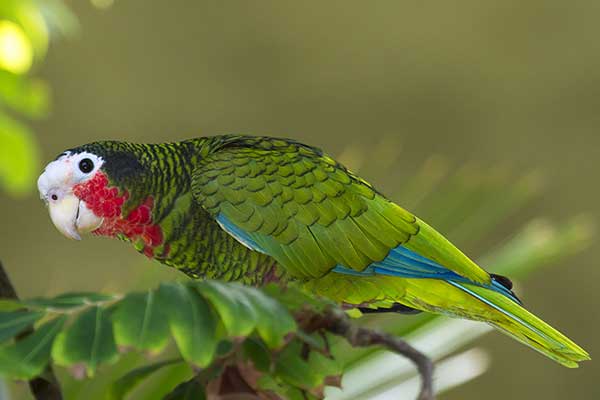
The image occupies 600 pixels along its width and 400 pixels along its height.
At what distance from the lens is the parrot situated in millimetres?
489

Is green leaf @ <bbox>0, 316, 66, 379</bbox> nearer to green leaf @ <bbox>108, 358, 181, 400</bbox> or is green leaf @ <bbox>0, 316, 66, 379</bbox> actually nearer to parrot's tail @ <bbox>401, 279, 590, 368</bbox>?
green leaf @ <bbox>108, 358, 181, 400</bbox>

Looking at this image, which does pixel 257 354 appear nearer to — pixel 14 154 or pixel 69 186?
pixel 69 186

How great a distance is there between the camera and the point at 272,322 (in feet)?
A: 1.20

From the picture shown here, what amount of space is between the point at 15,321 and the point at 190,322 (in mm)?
74

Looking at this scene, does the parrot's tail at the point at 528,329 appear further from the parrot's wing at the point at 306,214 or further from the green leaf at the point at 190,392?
the green leaf at the point at 190,392

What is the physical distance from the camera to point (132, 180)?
511 mm

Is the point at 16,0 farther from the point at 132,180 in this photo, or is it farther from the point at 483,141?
the point at 483,141

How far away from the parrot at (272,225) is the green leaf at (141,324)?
0.37 ft

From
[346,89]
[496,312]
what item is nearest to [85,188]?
[496,312]

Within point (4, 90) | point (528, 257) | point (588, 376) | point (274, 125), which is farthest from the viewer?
point (588, 376)

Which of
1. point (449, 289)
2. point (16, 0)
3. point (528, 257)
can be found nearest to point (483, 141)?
point (528, 257)

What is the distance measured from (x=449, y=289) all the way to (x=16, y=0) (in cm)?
52

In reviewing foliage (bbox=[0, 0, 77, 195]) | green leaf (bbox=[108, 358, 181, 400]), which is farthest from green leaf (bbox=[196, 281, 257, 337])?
foliage (bbox=[0, 0, 77, 195])

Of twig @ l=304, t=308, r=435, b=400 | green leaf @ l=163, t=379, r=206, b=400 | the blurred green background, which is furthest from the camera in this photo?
the blurred green background
